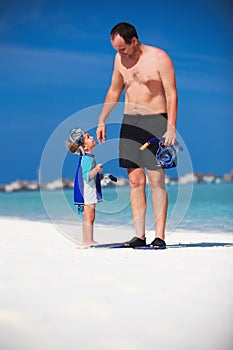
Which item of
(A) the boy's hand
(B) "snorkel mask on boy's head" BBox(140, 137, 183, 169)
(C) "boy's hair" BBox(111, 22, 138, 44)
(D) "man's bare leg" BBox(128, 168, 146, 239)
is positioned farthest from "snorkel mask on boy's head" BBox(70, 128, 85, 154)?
(C) "boy's hair" BBox(111, 22, 138, 44)

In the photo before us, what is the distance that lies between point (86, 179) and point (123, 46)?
0.67 meters

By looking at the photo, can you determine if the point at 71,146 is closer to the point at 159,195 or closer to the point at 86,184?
the point at 86,184

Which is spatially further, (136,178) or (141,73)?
(136,178)

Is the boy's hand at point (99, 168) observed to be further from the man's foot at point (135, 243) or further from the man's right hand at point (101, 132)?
the man's foot at point (135, 243)

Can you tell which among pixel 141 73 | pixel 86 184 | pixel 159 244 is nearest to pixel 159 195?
pixel 159 244

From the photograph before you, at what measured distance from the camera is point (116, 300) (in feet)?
6.27

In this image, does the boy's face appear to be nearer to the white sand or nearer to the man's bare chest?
the man's bare chest

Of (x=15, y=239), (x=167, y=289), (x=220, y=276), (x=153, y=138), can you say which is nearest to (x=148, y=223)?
(x=153, y=138)

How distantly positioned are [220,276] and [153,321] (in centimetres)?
72

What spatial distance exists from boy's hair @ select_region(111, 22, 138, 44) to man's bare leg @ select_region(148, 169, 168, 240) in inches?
26.1

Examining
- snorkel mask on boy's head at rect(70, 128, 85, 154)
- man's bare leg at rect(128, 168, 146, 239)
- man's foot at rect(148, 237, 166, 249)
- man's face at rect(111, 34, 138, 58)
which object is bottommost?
man's foot at rect(148, 237, 166, 249)

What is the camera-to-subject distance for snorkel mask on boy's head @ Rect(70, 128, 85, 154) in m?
3.29

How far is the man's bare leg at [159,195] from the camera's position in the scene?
3275 millimetres

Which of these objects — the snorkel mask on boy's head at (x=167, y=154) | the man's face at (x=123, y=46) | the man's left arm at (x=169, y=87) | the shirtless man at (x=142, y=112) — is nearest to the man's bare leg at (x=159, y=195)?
the shirtless man at (x=142, y=112)
